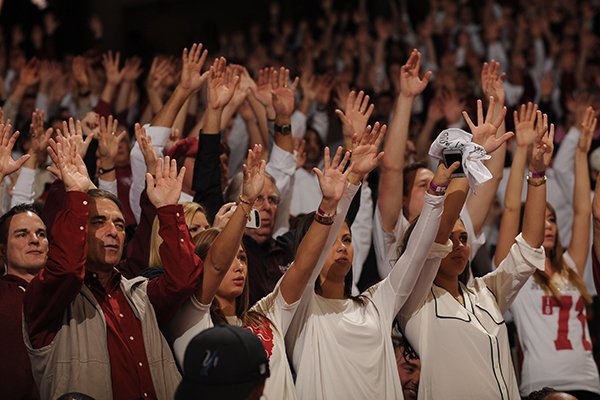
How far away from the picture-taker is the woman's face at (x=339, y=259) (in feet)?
12.5

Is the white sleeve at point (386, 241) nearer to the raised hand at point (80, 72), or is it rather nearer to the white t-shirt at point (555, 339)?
the white t-shirt at point (555, 339)

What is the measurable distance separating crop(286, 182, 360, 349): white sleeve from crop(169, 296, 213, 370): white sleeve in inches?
15.1

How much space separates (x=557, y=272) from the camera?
193 inches

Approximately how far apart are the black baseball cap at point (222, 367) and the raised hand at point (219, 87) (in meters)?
2.50

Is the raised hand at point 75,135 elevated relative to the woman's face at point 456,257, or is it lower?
elevated

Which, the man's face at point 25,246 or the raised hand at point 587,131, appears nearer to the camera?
the man's face at point 25,246

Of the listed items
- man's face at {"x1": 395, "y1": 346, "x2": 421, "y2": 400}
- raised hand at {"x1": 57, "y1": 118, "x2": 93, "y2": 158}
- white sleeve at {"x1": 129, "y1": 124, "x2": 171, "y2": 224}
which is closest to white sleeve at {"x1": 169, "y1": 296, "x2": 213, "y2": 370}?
raised hand at {"x1": 57, "y1": 118, "x2": 93, "y2": 158}

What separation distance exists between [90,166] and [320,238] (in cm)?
171

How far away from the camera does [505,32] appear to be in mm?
11320

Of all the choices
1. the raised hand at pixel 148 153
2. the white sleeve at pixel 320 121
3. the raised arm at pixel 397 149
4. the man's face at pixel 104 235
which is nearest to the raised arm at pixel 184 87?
the raised hand at pixel 148 153

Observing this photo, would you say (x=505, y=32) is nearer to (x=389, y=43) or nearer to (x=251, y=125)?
(x=389, y=43)

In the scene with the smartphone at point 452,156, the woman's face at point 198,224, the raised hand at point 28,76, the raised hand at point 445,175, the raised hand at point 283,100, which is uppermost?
the raised hand at point 28,76

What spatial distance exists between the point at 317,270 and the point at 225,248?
403 millimetres

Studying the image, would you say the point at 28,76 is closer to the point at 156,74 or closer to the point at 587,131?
the point at 156,74
